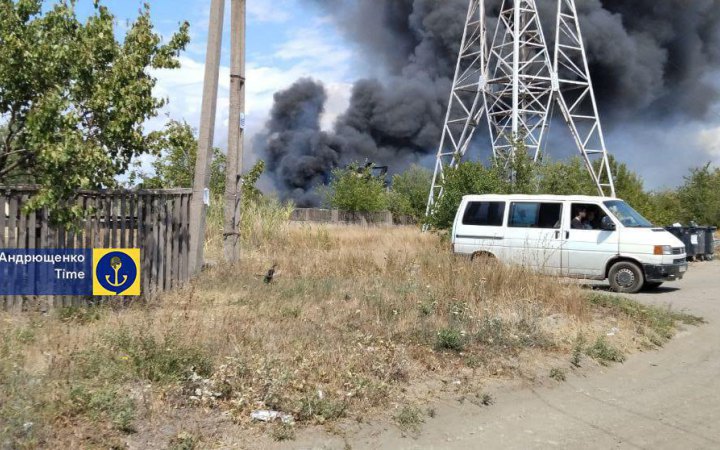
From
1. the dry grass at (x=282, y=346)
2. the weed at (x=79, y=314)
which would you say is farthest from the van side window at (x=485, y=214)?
the weed at (x=79, y=314)

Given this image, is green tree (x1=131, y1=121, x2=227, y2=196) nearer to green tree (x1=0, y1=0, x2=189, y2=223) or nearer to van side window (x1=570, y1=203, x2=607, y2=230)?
green tree (x1=0, y1=0, x2=189, y2=223)

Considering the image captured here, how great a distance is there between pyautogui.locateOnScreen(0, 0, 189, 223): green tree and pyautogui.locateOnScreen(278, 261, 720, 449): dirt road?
13.9 feet

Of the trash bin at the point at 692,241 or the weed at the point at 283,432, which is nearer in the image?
the weed at the point at 283,432

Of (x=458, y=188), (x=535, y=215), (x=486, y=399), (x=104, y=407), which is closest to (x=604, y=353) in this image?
(x=486, y=399)

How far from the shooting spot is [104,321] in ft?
24.3

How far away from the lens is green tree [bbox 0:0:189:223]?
687cm

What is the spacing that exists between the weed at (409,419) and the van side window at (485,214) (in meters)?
9.78

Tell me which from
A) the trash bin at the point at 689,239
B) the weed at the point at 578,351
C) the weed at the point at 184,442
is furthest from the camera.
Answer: the trash bin at the point at 689,239

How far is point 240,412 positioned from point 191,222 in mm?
5735

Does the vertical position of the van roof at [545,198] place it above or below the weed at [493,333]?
above

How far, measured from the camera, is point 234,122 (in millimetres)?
12453

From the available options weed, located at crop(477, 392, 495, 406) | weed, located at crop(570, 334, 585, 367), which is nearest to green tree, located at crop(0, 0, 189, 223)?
weed, located at crop(477, 392, 495, 406)

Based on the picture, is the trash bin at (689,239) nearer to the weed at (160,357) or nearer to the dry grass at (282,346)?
the dry grass at (282,346)

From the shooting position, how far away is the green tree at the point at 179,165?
30.0ft
